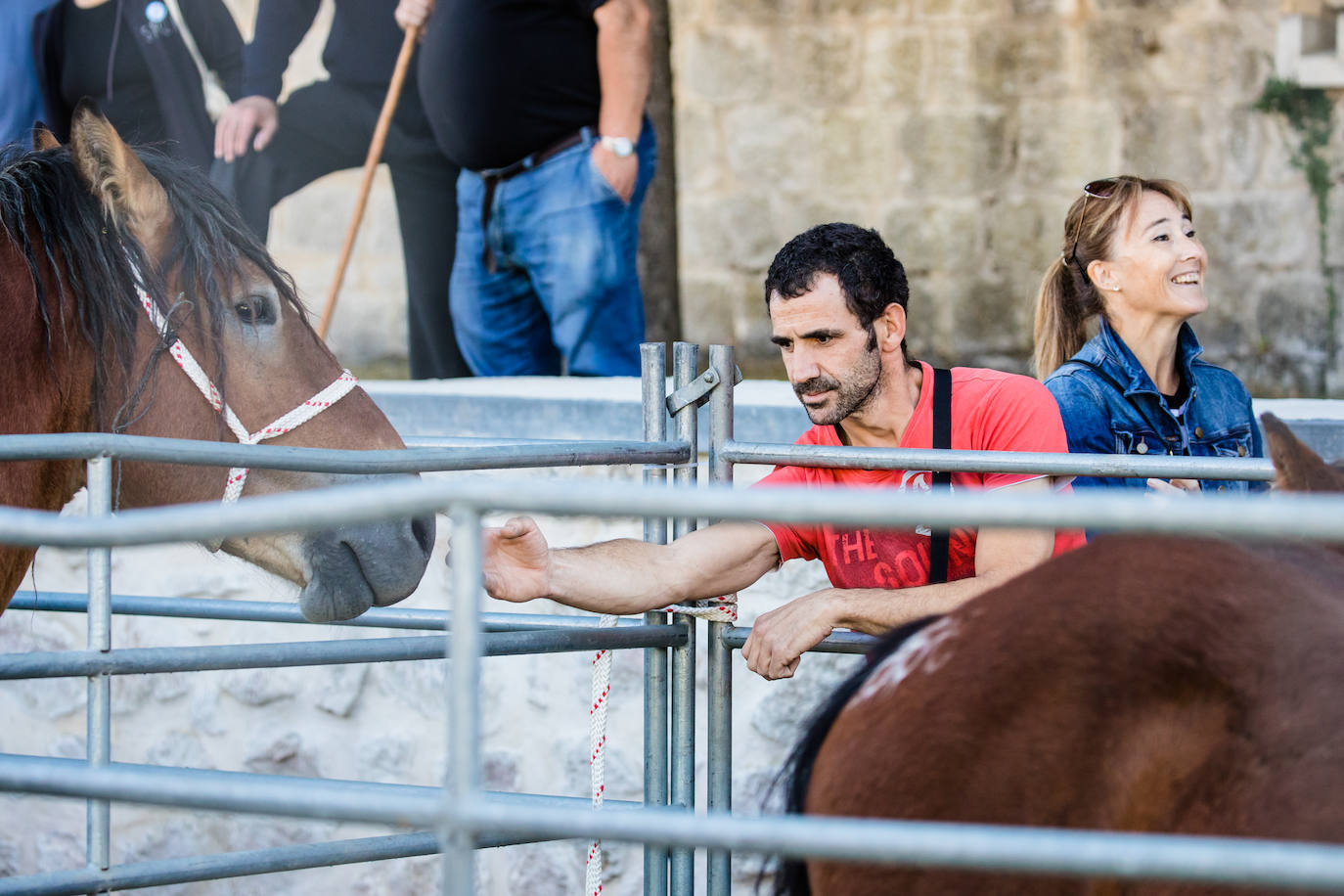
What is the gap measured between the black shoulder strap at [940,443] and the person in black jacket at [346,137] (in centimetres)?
318

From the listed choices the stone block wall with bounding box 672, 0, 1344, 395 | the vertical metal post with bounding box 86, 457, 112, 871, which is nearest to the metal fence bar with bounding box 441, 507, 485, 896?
the vertical metal post with bounding box 86, 457, 112, 871

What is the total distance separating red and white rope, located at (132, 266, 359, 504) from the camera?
233 centimetres

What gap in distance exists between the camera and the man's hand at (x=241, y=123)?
521 cm

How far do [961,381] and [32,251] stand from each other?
1.62m

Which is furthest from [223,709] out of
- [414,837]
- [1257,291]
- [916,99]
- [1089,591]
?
[1257,291]

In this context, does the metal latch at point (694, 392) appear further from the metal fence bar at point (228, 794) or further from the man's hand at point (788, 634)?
the metal fence bar at point (228, 794)

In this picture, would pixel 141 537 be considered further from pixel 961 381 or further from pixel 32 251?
pixel 961 381

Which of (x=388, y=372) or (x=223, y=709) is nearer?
(x=223, y=709)

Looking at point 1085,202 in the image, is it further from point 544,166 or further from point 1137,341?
point 544,166

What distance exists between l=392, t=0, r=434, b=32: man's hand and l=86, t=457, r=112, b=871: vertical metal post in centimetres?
331

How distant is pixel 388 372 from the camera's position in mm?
5672

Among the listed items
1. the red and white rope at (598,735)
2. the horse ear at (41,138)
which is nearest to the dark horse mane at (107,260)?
the horse ear at (41,138)

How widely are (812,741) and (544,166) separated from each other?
3.82 meters

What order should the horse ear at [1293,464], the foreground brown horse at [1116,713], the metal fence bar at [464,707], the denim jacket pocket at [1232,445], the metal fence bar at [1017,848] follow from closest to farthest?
1. the metal fence bar at [1017,848]
2. the metal fence bar at [464,707]
3. the foreground brown horse at [1116,713]
4. the horse ear at [1293,464]
5. the denim jacket pocket at [1232,445]
